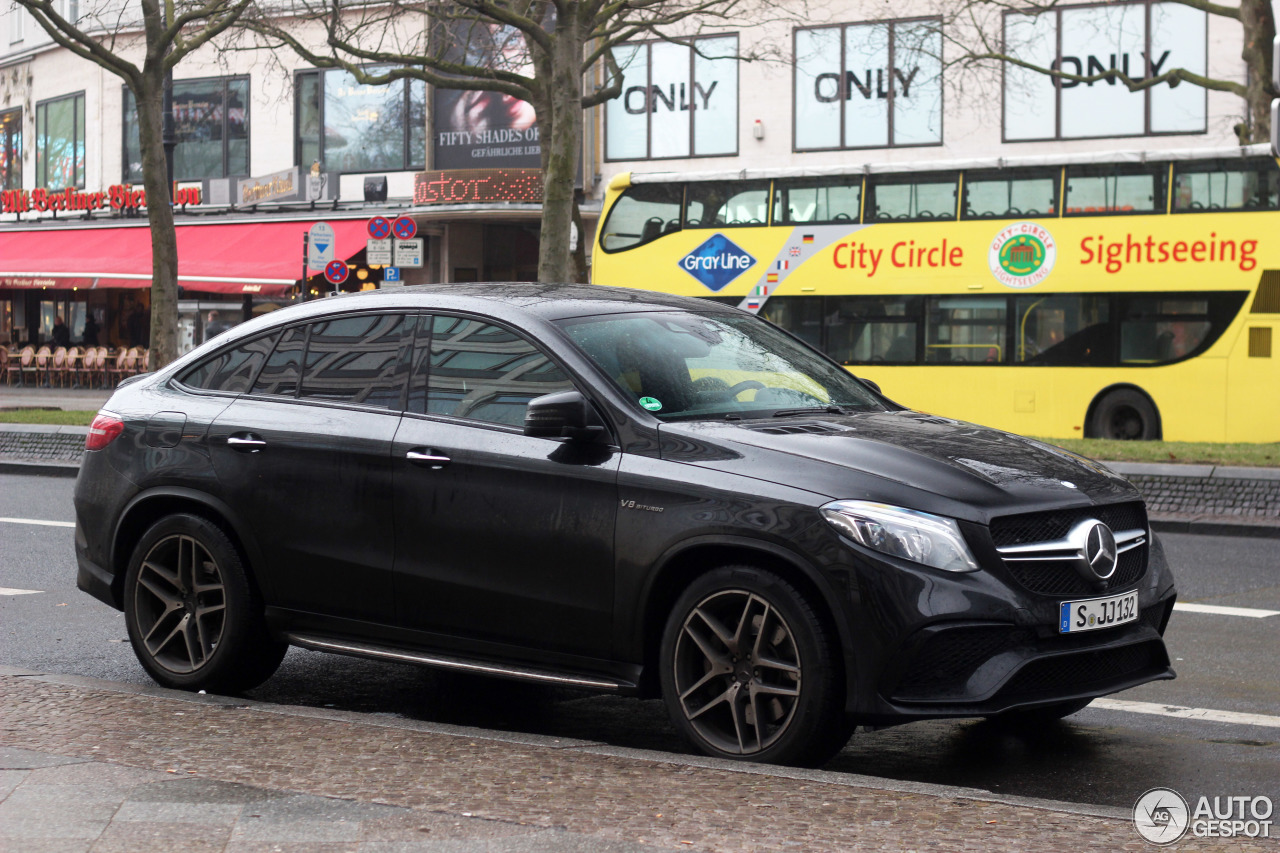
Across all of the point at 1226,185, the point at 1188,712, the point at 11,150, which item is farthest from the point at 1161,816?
the point at 11,150

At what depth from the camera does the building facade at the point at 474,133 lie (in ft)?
98.3

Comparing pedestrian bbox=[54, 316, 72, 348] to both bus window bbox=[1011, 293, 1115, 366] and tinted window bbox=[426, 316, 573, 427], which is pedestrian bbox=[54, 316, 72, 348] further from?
tinted window bbox=[426, 316, 573, 427]

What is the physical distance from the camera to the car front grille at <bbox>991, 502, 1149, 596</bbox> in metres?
4.88

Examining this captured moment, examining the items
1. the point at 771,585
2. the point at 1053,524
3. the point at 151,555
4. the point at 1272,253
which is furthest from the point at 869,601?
the point at 1272,253

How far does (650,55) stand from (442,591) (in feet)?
97.3

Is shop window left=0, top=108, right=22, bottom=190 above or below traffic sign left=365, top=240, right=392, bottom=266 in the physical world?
above

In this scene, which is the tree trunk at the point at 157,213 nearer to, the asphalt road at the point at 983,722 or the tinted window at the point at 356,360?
the asphalt road at the point at 983,722

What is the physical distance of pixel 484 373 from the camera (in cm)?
590

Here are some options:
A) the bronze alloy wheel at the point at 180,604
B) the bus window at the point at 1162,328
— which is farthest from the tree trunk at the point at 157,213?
the bronze alloy wheel at the point at 180,604

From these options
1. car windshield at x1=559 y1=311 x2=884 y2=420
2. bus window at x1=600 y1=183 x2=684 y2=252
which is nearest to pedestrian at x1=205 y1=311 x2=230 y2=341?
bus window at x1=600 y1=183 x2=684 y2=252

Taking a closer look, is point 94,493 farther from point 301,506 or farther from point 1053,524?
point 1053,524

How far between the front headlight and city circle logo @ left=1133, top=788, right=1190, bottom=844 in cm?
86

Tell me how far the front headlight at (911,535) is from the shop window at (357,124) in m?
32.9

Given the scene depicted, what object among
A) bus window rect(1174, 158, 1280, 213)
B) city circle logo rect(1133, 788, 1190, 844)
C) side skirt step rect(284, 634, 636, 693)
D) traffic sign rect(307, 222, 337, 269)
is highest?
bus window rect(1174, 158, 1280, 213)
